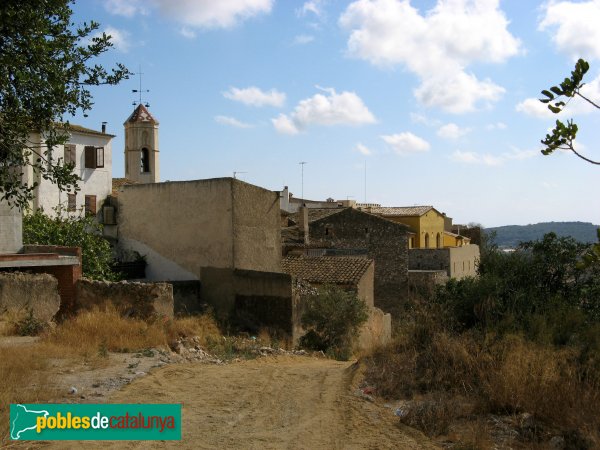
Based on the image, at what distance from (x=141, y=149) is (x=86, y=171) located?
5694 mm

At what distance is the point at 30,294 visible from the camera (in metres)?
13.8

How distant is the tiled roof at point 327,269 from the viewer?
77.2 ft

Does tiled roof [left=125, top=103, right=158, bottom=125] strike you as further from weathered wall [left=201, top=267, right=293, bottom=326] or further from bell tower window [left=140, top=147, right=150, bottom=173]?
weathered wall [left=201, top=267, right=293, bottom=326]

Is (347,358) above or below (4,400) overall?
below

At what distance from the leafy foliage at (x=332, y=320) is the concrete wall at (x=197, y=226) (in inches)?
131

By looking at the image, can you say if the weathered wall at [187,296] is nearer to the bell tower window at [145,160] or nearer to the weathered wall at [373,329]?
the weathered wall at [373,329]

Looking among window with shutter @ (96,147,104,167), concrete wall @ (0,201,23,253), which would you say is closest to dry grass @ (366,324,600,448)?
concrete wall @ (0,201,23,253)

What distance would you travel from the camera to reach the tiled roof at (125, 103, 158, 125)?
1537 inches

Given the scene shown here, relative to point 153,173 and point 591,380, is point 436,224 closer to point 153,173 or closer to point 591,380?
point 153,173

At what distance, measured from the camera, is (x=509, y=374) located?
299 inches

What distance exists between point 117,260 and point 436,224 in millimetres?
33035

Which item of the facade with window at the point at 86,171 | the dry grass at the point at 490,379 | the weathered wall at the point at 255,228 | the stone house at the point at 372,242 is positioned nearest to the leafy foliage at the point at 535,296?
the dry grass at the point at 490,379

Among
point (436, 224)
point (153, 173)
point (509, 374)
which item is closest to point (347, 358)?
point (509, 374)

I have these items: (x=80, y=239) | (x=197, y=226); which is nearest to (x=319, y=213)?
(x=197, y=226)
